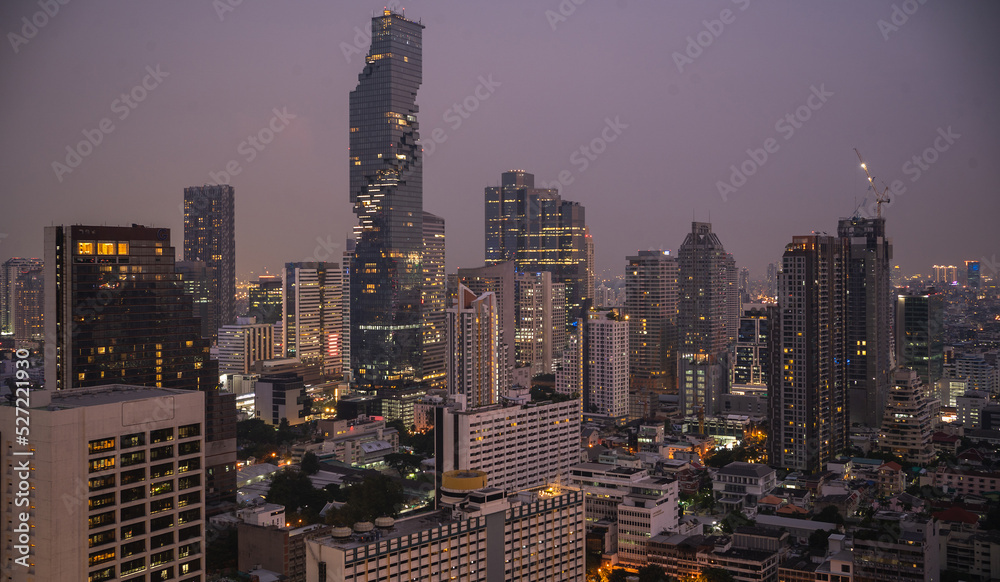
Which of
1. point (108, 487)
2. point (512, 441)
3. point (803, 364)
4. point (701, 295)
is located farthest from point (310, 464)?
point (701, 295)

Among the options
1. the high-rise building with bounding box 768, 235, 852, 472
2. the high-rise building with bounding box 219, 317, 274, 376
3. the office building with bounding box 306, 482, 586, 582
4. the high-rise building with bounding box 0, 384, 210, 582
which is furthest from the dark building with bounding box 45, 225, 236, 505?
the high-rise building with bounding box 219, 317, 274, 376

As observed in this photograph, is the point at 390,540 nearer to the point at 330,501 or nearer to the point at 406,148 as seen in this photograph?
the point at 330,501

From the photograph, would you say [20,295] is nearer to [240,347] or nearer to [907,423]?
[240,347]

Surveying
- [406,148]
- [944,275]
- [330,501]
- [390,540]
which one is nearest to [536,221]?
[406,148]

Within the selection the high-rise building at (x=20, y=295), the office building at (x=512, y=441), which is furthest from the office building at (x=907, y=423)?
the high-rise building at (x=20, y=295)

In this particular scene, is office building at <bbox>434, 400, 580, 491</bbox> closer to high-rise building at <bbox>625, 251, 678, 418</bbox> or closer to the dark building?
the dark building

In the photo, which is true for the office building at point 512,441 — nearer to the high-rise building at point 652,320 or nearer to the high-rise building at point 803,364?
the high-rise building at point 803,364
